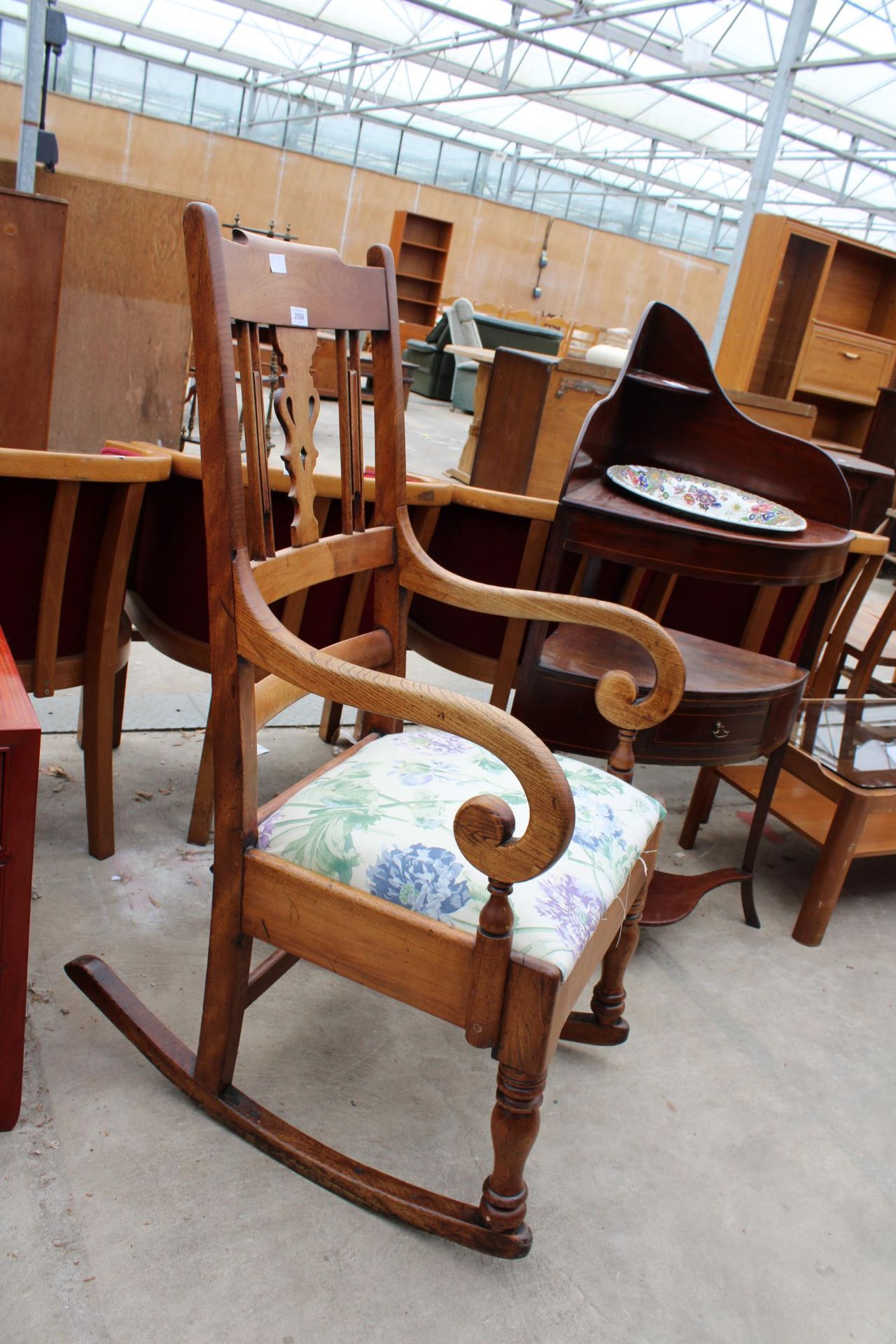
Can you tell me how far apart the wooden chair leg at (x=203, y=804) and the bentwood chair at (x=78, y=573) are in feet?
0.54

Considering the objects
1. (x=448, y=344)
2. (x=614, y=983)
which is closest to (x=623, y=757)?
(x=614, y=983)

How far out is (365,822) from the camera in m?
1.24

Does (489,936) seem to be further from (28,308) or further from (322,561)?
(28,308)

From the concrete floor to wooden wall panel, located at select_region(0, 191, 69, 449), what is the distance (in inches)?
63.1

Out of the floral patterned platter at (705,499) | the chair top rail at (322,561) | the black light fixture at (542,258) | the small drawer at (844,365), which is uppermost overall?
the black light fixture at (542,258)

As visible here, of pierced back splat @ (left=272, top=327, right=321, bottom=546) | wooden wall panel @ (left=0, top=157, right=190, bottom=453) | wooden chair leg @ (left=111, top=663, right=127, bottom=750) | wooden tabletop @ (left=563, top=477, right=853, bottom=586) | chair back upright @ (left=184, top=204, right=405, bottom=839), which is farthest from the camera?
wooden wall panel @ (left=0, top=157, right=190, bottom=453)

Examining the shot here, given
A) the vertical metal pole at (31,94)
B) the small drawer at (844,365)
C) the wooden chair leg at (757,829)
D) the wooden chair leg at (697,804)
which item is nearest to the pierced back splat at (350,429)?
the wooden chair leg at (757,829)

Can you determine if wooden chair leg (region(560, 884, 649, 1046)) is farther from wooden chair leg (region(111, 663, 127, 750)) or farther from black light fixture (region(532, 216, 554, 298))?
black light fixture (region(532, 216, 554, 298))

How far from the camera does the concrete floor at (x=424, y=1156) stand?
118 cm

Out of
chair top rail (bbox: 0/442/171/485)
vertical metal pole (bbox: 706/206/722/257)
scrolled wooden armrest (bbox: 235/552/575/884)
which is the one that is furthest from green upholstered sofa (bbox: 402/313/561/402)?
vertical metal pole (bbox: 706/206/722/257)

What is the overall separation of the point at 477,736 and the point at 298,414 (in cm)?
49

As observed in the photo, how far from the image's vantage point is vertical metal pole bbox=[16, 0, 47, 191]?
4105mm

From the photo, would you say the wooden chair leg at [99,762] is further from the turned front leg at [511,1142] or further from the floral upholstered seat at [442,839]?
the turned front leg at [511,1142]

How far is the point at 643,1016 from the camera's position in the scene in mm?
1833
